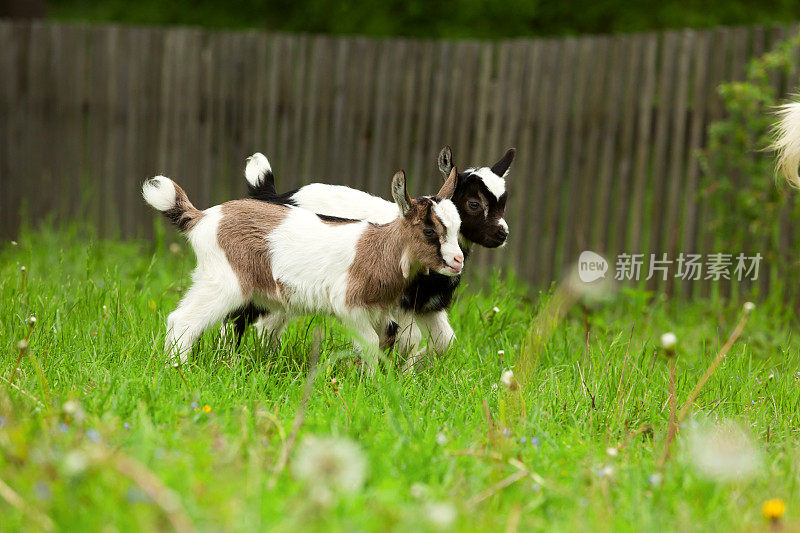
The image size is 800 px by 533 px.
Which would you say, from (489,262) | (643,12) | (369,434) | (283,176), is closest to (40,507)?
(369,434)

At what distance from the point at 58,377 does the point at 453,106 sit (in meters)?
4.88

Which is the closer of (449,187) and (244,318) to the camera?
(449,187)

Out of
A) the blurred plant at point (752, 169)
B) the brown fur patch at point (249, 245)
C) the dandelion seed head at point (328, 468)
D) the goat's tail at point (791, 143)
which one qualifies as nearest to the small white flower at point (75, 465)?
the dandelion seed head at point (328, 468)

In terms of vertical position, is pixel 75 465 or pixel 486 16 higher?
pixel 486 16

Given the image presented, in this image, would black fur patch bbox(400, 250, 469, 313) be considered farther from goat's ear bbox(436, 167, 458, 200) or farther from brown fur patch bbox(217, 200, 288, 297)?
brown fur patch bbox(217, 200, 288, 297)

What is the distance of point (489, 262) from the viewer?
7.36m

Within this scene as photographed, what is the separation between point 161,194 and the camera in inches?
155

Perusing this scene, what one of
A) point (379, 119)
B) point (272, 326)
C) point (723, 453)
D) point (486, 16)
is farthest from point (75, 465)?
point (486, 16)

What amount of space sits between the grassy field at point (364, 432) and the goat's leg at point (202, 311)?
7 cm

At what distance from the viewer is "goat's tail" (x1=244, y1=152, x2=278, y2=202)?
4.34m

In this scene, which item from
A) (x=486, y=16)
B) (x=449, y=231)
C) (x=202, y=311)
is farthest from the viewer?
(x=486, y=16)

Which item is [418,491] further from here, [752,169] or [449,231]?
[752,169]

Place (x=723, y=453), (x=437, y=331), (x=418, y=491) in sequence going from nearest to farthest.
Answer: (x=418, y=491) → (x=723, y=453) → (x=437, y=331)

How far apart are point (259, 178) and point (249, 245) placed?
2.12 feet
